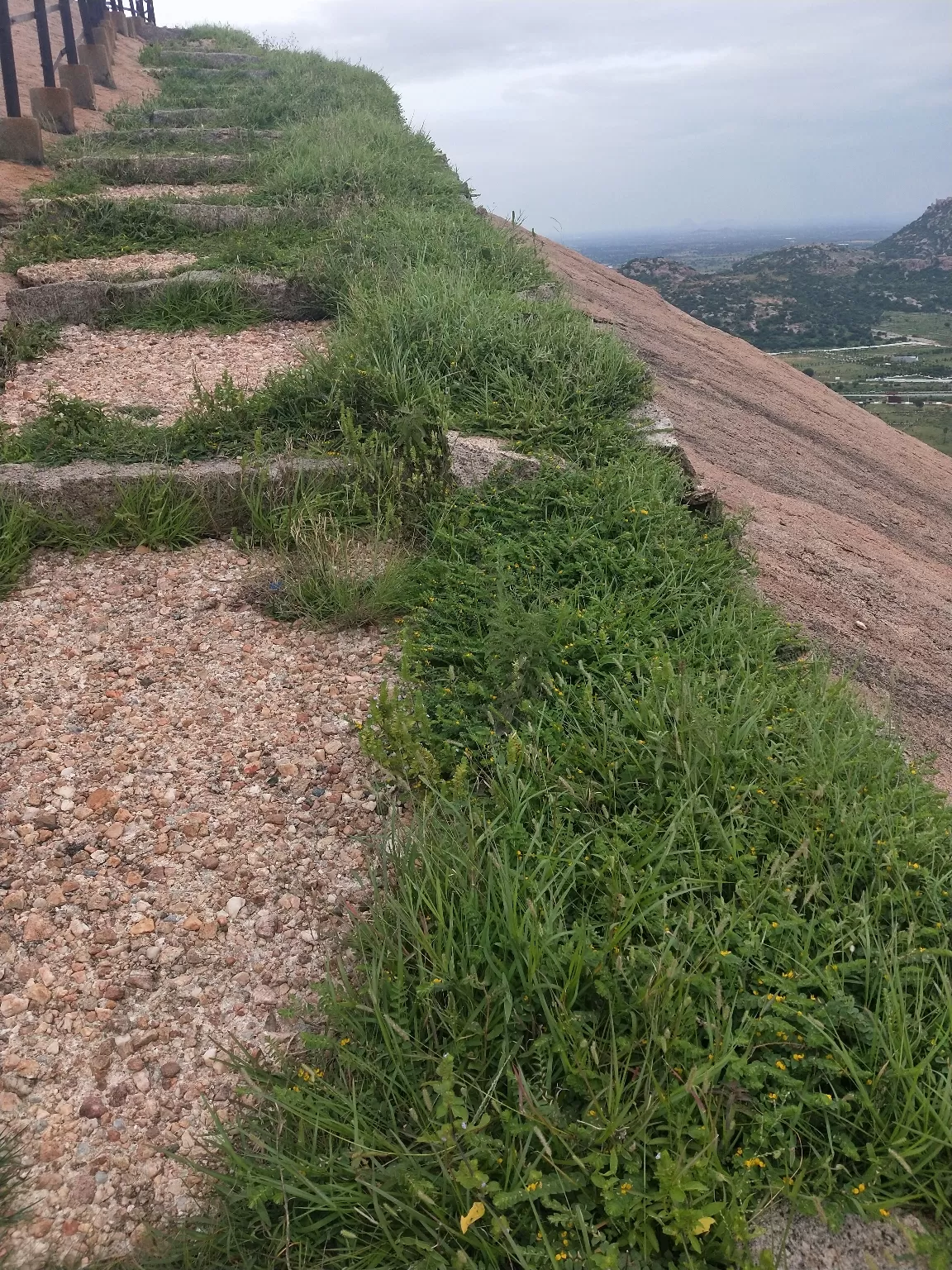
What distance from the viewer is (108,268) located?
6152mm

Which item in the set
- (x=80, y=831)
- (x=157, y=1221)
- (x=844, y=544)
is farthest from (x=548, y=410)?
(x=157, y=1221)

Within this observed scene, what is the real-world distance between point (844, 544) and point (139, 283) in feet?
Result: 15.7

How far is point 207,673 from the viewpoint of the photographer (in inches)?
116

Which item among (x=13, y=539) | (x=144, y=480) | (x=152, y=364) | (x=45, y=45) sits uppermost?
(x=45, y=45)

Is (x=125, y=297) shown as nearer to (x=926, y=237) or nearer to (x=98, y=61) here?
(x=98, y=61)

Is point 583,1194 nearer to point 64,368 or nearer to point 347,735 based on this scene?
point 347,735

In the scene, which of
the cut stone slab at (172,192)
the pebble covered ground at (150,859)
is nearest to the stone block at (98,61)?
the cut stone slab at (172,192)

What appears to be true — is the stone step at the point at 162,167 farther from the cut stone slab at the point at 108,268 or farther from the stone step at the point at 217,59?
the stone step at the point at 217,59

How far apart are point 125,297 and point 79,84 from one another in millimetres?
8319

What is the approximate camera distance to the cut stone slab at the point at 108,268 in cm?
586

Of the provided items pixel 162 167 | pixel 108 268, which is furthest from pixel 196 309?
pixel 162 167

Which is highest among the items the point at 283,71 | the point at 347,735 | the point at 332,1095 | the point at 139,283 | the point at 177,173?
the point at 283,71

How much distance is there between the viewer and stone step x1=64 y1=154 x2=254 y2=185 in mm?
8148

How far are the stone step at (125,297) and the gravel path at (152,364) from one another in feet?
0.42
